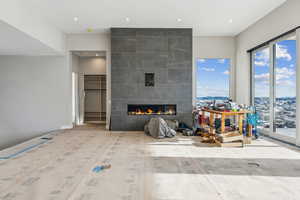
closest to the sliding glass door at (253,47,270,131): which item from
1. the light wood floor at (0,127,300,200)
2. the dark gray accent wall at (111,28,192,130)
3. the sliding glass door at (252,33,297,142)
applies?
the sliding glass door at (252,33,297,142)

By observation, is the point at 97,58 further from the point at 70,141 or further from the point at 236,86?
the point at 236,86

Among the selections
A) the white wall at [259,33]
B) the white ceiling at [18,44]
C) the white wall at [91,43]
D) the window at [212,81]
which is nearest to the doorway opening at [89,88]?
the white wall at [91,43]

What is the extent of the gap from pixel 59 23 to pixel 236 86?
577 centimetres

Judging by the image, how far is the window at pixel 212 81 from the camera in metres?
7.18

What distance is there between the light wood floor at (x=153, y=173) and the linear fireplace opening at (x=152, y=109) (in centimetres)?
211

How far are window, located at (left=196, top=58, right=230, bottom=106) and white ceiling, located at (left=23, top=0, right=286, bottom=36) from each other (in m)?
1.18

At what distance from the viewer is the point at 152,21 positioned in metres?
5.83

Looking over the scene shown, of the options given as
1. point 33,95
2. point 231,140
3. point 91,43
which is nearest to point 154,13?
point 91,43

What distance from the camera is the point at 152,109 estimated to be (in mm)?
6562

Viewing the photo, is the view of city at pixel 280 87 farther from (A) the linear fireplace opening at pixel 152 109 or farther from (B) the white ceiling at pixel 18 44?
(B) the white ceiling at pixel 18 44

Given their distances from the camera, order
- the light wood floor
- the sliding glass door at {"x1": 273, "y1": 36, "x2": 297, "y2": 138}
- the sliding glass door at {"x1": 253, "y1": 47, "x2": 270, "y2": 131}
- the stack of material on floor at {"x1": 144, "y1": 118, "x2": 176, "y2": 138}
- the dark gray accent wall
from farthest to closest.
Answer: the dark gray accent wall → the sliding glass door at {"x1": 253, "y1": 47, "x2": 270, "y2": 131} → the stack of material on floor at {"x1": 144, "y1": 118, "x2": 176, "y2": 138} → the sliding glass door at {"x1": 273, "y1": 36, "x2": 297, "y2": 138} → the light wood floor

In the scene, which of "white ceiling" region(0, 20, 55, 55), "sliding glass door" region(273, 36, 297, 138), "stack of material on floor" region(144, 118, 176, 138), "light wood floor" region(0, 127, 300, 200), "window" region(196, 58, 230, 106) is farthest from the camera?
"window" region(196, 58, 230, 106)

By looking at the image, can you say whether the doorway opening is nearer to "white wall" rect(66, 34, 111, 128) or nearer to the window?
"white wall" rect(66, 34, 111, 128)

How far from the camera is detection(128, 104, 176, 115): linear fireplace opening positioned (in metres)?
6.48
